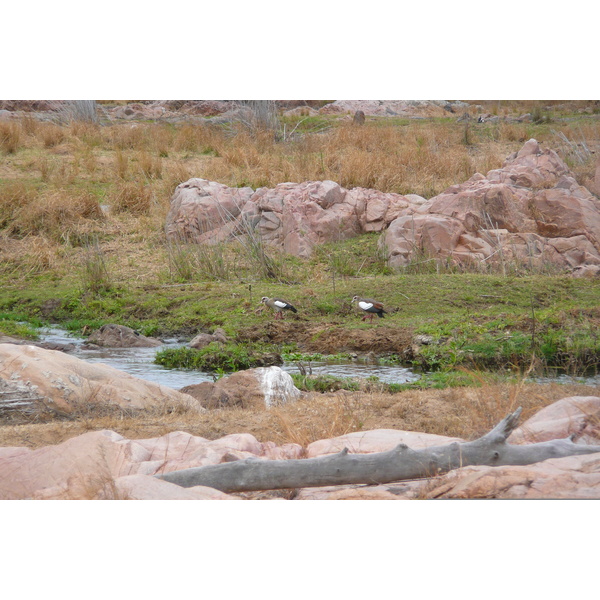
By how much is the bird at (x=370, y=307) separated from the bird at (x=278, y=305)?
1.89ft

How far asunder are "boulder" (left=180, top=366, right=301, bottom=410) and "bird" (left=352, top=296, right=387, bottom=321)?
895mm

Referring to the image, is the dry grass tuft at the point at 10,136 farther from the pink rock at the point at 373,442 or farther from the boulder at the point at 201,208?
the pink rock at the point at 373,442

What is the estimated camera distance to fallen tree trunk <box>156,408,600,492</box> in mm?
3715

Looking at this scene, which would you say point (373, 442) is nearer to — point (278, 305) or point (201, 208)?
point (278, 305)

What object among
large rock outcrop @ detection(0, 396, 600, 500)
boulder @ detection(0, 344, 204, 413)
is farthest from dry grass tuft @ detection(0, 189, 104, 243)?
large rock outcrop @ detection(0, 396, 600, 500)

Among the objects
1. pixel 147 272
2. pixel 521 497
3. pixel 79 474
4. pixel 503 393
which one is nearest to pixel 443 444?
pixel 521 497

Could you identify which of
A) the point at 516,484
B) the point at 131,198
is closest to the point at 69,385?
the point at 516,484

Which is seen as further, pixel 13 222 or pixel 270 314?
pixel 13 222

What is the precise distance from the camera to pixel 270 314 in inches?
232

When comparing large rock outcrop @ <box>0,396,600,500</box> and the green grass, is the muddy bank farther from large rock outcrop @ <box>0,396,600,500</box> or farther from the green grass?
large rock outcrop @ <box>0,396,600,500</box>

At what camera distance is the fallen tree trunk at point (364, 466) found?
371cm
